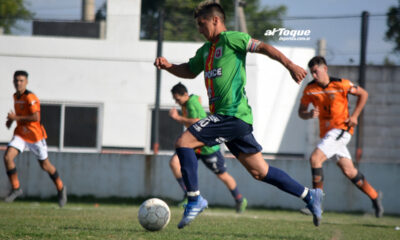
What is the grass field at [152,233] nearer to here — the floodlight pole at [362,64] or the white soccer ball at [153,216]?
the white soccer ball at [153,216]

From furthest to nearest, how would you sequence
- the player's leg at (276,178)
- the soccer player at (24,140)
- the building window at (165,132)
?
the building window at (165,132) < the soccer player at (24,140) < the player's leg at (276,178)

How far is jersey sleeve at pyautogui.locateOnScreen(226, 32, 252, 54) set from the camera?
6.10 metres

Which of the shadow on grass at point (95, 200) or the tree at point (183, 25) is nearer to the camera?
the tree at point (183, 25)

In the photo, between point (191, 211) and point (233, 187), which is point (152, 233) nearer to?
point (191, 211)

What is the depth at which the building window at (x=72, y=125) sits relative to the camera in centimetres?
1468

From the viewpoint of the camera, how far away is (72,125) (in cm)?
1523

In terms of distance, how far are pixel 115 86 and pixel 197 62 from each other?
32.9ft

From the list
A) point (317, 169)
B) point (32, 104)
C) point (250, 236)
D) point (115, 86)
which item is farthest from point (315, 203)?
point (115, 86)

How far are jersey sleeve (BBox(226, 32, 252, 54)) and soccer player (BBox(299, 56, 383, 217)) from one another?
3.26 metres

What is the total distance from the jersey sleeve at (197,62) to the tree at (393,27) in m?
6.34

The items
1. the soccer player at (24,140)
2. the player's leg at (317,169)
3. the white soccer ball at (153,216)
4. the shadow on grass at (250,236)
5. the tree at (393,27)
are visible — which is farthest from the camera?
the tree at (393,27)

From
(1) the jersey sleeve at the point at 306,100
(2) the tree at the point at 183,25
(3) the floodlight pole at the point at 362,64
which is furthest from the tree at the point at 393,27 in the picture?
(1) the jersey sleeve at the point at 306,100

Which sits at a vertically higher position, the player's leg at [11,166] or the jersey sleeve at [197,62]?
the jersey sleeve at [197,62]

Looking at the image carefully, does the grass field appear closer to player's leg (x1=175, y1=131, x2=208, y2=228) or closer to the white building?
player's leg (x1=175, y1=131, x2=208, y2=228)
